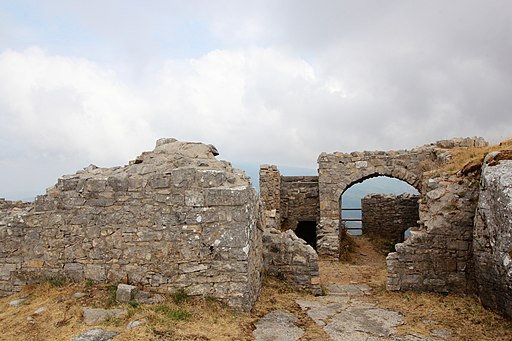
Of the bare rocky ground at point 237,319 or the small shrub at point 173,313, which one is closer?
the bare rocky ground at point 237,319

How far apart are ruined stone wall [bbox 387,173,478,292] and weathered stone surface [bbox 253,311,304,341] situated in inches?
126

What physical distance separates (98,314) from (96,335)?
2.22ft

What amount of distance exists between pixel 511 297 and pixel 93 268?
6929 mm

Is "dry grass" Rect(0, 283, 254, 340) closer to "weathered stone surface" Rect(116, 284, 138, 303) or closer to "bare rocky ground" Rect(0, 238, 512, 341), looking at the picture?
"bare rocky ground" Rect(0, 238, 512, 341)

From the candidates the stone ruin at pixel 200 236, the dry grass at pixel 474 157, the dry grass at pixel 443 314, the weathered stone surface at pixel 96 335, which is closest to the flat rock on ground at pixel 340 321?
the dry grass at pixel 443 314

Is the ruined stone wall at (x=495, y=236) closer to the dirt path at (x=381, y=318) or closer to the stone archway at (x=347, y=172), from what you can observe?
the dirt path at (x=381, y=318)

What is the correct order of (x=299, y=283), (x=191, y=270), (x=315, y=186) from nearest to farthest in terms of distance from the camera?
1. (x=191, y=270)
2. (x=299, y=283)
3. (x=315, y=186)

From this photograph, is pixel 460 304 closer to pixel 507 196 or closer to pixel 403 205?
pixel 507 196

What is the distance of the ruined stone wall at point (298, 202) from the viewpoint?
60.8 ft

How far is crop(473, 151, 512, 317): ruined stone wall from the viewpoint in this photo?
6.22 meters

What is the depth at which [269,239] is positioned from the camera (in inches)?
346

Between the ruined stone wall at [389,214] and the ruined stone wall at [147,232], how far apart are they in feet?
45.5

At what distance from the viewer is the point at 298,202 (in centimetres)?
1858

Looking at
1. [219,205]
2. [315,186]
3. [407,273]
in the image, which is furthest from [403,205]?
[219,205]
